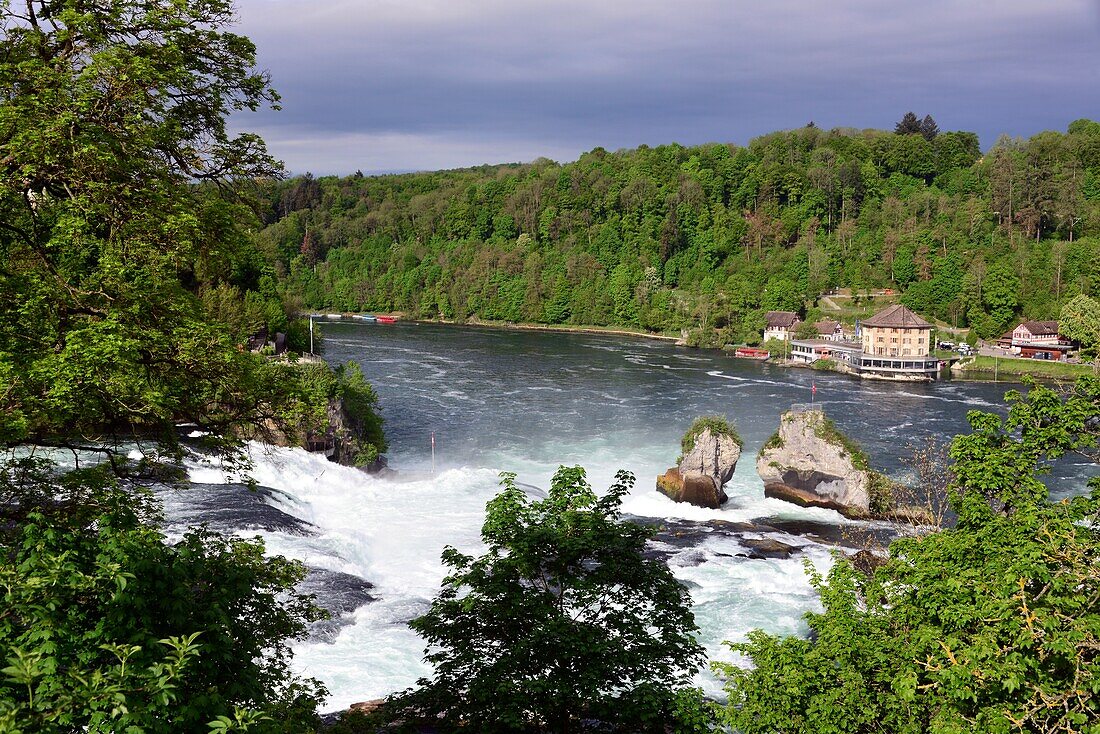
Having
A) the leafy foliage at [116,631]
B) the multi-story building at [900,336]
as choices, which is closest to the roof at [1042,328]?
the multi-story building at [900,336]

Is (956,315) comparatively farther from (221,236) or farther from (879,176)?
(221,236)

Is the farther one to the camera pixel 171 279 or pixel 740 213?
pixel 740 213

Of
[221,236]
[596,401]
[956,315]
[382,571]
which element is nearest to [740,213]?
[956,315]

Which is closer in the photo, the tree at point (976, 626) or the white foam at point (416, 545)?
the tree at point (976, 626)

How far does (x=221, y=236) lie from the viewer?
11266 mm

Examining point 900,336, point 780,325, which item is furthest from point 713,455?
point 780,325

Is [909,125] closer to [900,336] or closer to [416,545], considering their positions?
[900,336]

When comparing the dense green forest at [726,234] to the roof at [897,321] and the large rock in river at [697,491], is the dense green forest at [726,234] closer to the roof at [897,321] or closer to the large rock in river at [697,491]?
the roof at [897,321]

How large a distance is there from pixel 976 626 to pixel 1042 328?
8244 cm

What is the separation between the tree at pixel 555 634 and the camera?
10.8m

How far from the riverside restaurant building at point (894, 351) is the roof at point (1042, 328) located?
1115cm

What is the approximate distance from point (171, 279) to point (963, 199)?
12373 centimetres

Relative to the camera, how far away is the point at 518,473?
41312mm

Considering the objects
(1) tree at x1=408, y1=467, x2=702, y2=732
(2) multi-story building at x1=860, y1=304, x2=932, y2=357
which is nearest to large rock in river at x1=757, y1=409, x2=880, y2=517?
(1) tree at x1=408, y1=467, x2=702, y2=732
